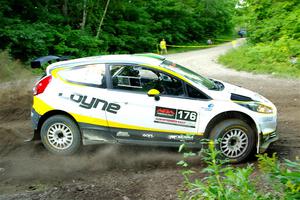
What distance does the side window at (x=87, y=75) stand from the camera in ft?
21.2

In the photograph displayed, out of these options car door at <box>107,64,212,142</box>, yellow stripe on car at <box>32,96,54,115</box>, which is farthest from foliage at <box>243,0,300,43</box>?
yellow stripe on car at <box>32,96,54,115</box>

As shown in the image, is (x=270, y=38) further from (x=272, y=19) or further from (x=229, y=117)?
(x=229, y=117)

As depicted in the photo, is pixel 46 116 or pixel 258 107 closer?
pixel 258 107

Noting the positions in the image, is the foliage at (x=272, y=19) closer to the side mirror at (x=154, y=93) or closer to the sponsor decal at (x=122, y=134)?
the side mirror at (x=154, y=93)

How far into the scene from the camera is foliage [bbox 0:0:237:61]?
20.5 meters

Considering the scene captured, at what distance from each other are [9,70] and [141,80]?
11.2 metres

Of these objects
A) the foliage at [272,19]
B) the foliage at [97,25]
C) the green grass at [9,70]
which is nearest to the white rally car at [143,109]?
the green grass at [9,70]

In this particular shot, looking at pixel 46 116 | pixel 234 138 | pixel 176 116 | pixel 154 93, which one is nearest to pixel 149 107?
pixel 154 93

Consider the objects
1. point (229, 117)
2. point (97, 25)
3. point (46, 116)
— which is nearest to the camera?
point (229, 117)

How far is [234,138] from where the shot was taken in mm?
6098

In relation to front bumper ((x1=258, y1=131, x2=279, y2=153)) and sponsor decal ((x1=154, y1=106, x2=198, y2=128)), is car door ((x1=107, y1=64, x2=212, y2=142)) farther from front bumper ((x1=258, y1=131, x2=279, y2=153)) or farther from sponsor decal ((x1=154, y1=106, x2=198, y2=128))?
front bumper ((x1=258, y1=131, x2=279, y2=153))

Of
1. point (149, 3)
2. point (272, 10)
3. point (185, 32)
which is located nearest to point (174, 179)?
point (272, 10)

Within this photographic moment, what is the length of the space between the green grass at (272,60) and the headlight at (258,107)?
9.06m

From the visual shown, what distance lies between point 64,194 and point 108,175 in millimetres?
885
